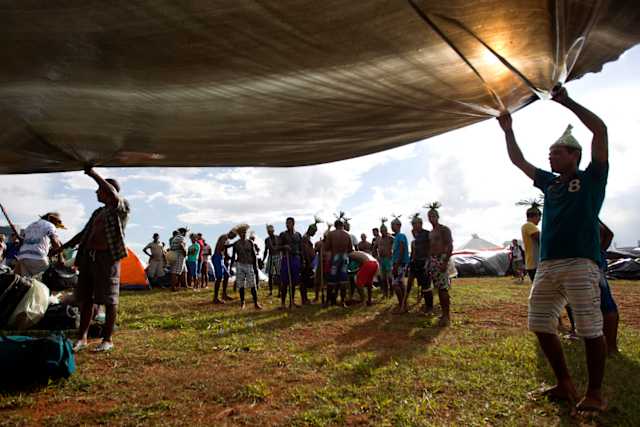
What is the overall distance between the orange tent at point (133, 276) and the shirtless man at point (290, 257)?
6.89 m

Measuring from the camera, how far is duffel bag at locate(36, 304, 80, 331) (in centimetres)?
577

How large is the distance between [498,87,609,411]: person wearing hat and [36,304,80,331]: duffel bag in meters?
5.72

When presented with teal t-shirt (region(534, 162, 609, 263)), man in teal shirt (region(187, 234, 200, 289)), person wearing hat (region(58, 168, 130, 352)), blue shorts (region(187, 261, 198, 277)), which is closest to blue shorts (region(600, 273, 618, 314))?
teal t-shirt (region(534, 162, 609, 263))

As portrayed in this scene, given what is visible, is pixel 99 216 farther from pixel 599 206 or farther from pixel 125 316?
pixel 599 206

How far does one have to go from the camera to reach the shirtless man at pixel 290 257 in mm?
9039

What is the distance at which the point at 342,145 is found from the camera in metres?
4.21

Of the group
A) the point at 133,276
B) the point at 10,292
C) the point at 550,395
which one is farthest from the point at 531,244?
the point at 133,276

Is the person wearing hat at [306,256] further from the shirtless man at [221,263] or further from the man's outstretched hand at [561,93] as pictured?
→ the man's outstretched hand at [561,93]

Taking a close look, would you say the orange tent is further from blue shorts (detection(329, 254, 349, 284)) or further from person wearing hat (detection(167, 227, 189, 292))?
blue shorts (detection(329, 254, 349, 284))

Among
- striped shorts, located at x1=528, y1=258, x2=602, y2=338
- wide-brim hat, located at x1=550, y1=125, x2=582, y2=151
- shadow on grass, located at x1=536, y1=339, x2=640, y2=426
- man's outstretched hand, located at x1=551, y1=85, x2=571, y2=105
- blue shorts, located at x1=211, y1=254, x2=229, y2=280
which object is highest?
man's outstretched hand, located at x1=551, y1=85, x2=571, y2=105

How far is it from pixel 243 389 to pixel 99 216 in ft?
8.82

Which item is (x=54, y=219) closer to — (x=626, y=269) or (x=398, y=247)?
(x=398, y=247)

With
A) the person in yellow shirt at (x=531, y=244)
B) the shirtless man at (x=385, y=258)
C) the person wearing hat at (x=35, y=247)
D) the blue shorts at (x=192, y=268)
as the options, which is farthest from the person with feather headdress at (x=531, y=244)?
the blue shorts at (x=192, y=268)

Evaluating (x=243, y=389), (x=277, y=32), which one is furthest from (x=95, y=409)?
(x=277, y=32)
